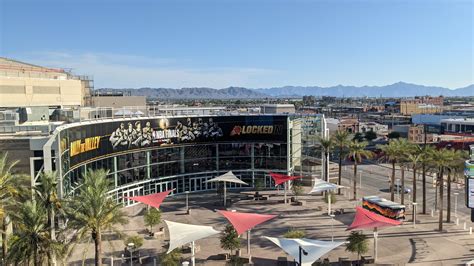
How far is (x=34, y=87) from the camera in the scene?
6912 cm

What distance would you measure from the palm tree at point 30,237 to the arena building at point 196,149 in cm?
2389

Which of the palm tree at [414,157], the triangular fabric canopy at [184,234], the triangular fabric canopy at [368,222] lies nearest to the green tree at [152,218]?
the triangular fabric canopy at [184,234]

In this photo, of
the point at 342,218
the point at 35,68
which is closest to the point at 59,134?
the point at 342,218

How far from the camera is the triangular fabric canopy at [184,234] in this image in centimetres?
3338

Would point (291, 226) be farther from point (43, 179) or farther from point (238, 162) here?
point (43, 179)

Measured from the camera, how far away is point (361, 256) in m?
36.4

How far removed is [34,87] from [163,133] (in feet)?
77.7

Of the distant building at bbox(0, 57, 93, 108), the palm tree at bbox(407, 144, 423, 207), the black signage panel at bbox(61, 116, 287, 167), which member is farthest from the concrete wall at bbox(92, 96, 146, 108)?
the palm tree at bbox(407, 144, 423, 207)

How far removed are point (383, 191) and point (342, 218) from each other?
20.1m

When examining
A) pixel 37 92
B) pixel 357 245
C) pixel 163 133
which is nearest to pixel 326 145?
pixel 163 133

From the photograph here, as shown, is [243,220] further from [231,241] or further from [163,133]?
[163,133]

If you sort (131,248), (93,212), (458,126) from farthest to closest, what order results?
1. (458,126)
2. (131,248)
3. (93,212)

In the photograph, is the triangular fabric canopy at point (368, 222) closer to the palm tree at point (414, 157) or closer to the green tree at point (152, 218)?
the palm tree at point (414, 157)

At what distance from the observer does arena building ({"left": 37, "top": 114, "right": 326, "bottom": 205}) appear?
56.9m
